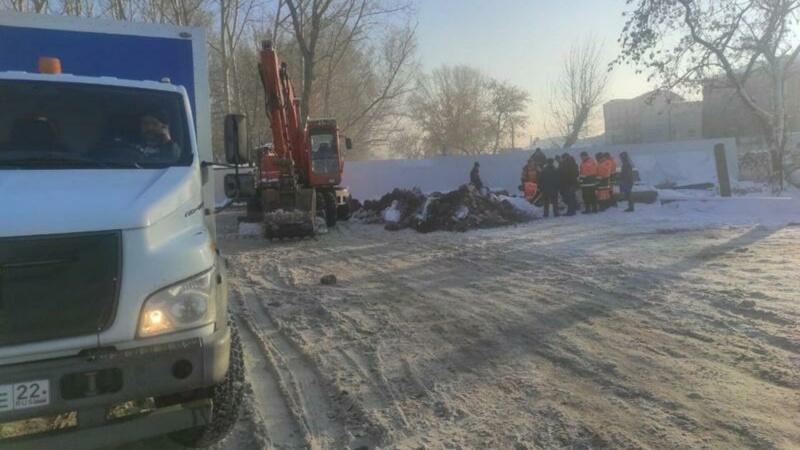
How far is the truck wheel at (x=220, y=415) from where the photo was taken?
12.7 ft

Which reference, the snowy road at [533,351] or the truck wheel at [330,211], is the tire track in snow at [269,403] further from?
the truck wheel at [330,211]

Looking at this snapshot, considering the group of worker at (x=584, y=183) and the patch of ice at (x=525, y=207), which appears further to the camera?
the patch of ice at (x=525, y=207)

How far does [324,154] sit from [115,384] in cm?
1736

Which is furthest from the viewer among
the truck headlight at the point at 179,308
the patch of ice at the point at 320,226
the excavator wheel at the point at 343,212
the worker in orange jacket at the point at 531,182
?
the excavator wheel at the point at 343,212

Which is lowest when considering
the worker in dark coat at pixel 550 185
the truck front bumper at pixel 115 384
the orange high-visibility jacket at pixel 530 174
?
the truck front bumper at pixel 115 384

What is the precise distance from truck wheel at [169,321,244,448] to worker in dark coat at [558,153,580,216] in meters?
15.3

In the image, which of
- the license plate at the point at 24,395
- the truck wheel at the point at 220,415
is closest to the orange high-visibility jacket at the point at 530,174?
the truck wheel at the point at 220,415

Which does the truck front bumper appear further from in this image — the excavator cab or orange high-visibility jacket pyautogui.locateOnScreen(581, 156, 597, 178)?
the excavator cab

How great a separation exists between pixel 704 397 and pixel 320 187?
53.8 feet

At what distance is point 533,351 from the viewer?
5801 millimetres

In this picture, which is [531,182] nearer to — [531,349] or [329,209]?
[329,209]

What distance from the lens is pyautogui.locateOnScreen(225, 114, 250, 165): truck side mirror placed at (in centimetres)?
528

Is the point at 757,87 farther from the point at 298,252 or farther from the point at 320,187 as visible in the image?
the point at 298,252

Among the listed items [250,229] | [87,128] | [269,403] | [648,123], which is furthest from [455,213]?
[648,123]
